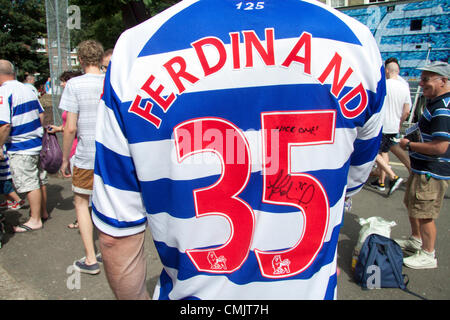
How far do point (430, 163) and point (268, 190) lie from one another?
2959 mm

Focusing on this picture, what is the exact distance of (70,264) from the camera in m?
3.27

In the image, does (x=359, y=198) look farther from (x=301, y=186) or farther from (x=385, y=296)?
(x=301, y=186)

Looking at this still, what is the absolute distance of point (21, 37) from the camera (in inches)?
930

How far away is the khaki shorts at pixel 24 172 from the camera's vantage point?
12.6 feet

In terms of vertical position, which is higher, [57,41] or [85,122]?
[57,41]

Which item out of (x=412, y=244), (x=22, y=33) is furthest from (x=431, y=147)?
(x=22, y=33)

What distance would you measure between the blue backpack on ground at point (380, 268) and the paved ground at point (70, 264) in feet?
0.22

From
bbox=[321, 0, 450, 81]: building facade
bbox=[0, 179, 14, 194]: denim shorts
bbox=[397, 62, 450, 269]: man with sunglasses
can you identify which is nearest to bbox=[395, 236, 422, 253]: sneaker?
bbox=[397, 62, 450, 269]: man with sunglasses

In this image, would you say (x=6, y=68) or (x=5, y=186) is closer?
(x=6, y=68)

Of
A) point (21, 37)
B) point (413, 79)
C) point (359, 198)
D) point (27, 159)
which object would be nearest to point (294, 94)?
point (27, 159)

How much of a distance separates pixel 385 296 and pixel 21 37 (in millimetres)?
27874

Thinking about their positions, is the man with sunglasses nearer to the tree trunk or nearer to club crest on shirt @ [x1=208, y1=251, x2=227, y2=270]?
club crest on shirt @ [x1=208, y1=251, x2=227, y2=270]

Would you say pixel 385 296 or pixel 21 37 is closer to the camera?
pixel 385 296

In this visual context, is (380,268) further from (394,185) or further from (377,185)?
(377,185)
